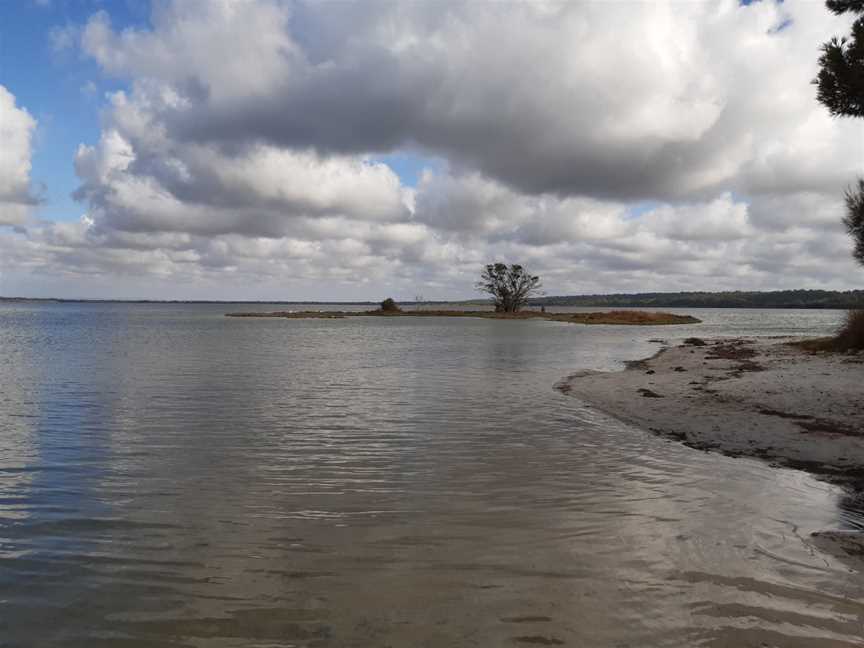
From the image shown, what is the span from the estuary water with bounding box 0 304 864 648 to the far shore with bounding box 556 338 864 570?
0.92 m

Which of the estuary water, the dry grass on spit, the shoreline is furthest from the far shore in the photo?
the dry grass on spit

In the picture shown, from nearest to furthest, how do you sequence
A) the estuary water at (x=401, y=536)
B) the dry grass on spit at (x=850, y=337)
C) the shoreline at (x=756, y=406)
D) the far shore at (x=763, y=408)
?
the estuary water at (x=401, y=536), the far shore at (x=763, y=408), the shoreline at (x=756, y=406), the dry grass on spit at (x=850, y=337)

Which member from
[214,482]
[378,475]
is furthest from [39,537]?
[378,475]

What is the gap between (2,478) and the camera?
36.6ft

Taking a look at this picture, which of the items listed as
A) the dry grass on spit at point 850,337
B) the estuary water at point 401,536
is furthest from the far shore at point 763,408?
the dry grass on spit at point 850,337

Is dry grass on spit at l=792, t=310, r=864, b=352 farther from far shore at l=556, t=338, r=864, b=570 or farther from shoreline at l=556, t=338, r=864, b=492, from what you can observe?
shoreline at l=556, t=338, r=864, b=492

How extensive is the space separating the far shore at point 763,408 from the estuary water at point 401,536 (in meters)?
0.92

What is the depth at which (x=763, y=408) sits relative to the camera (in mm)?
18562

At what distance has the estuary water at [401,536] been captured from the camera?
6035 mm

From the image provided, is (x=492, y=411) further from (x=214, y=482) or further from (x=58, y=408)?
(x=58, y=408)

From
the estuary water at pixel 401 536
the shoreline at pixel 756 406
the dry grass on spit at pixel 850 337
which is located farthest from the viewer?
the dry grass on spit at pixel 850 337

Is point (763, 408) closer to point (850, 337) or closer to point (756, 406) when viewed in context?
point (756, 406)

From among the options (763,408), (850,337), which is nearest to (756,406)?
(763,408)

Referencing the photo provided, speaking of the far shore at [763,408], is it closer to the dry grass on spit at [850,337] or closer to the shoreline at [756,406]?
the shoreline at [756,406]
